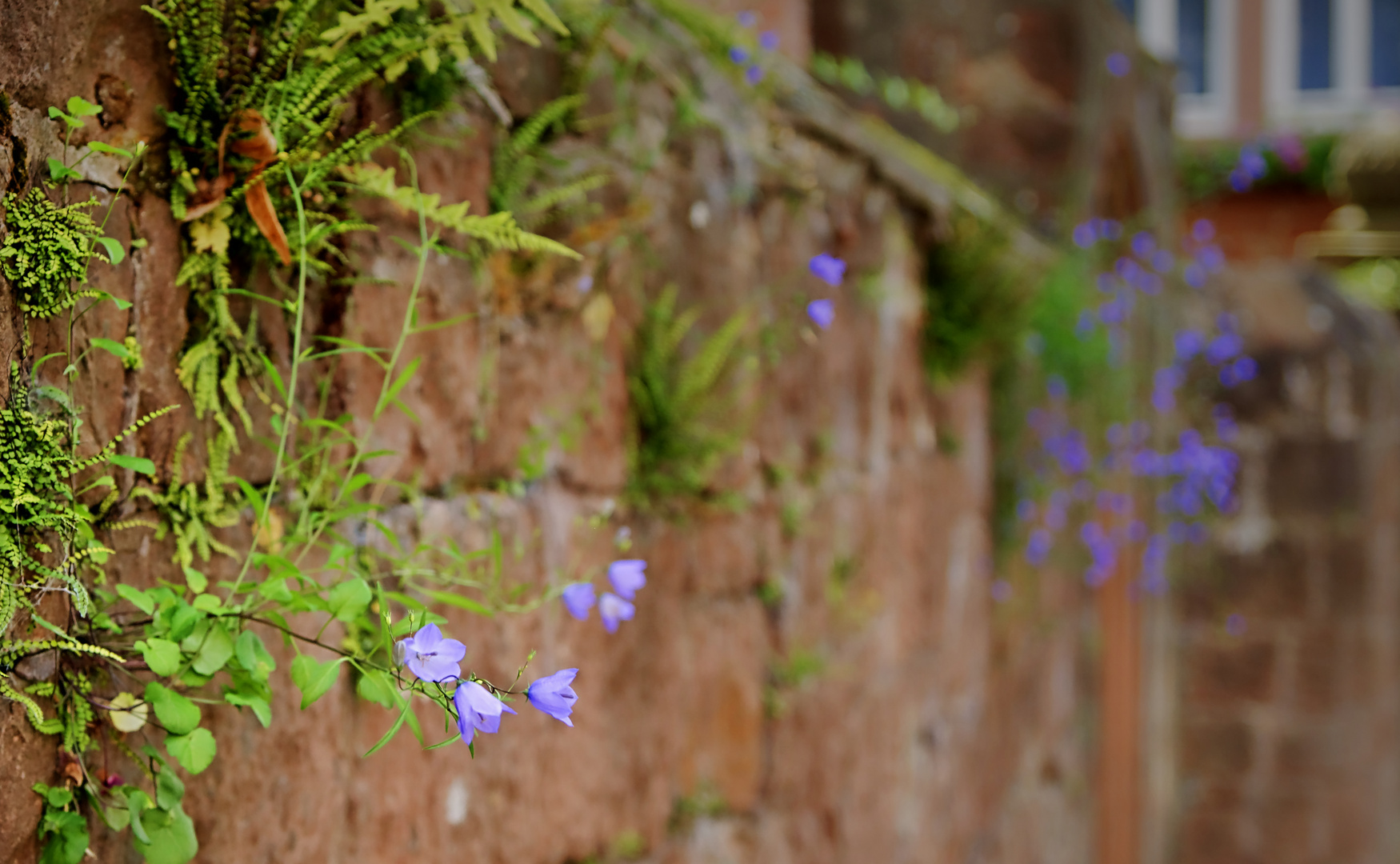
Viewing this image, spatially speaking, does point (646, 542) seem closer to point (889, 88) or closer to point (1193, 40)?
point (889, 88)

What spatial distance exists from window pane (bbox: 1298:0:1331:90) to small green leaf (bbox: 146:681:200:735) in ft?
40.9

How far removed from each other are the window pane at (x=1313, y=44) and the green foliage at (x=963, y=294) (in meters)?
10.1

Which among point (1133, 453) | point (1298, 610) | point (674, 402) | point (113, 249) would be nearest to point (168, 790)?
point (113, 249)

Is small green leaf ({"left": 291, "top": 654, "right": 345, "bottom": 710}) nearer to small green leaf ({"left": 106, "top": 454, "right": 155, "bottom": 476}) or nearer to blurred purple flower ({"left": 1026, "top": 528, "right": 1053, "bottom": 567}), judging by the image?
small green leaf ({"left": 106, "top": 454, "right": 155, "bottom": 476})

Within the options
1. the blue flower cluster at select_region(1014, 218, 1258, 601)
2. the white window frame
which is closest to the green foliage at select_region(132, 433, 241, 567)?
the blue flower cluster at select_region(1014, 218, 1258, 601)

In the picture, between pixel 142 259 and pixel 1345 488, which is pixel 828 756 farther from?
pixel 1345 488

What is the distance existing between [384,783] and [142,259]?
53 centimetres

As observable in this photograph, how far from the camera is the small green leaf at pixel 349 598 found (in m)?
0.80

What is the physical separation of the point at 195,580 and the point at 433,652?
0.78 ft

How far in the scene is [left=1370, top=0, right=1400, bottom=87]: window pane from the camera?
1060cm

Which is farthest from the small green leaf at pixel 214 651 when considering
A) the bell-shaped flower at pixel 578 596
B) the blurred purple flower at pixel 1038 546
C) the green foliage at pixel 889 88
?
the blurred purple flower at pixel 1038 546

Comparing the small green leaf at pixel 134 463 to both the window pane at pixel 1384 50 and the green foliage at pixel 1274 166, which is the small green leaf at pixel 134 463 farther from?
the window pane at pixel 1384 50

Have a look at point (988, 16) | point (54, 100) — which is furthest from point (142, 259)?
point (988, 16)

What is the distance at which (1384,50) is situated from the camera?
10.6 metres
